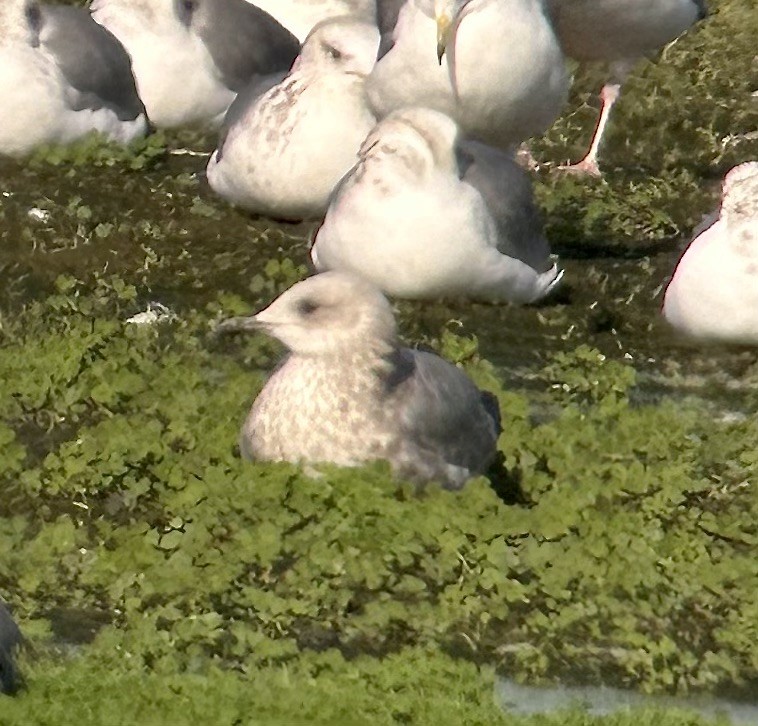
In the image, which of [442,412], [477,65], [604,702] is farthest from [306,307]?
[477,65]

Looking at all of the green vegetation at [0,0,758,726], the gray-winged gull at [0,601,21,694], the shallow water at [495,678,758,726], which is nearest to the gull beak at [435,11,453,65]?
the green vegetation at [0,0,758,726]

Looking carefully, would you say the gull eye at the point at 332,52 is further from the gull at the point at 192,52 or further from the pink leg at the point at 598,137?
the pink leg at the point at 598,137

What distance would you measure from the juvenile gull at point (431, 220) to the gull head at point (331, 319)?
1393 millimetres

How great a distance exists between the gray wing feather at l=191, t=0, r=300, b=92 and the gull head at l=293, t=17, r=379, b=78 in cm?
123

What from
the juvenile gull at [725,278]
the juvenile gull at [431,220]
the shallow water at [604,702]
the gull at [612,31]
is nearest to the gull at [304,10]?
the gull at [612,31]

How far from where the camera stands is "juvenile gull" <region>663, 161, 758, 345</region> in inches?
311

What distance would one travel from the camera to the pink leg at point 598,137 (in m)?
10.1

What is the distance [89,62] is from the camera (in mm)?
10164

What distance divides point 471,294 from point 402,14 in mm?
1720

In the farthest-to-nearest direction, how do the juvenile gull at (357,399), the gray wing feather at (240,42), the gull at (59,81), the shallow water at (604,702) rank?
the gray wing feather at (240,42) < the gull at (59,81) < the juvenile gull at (357,399) < the shallow water at (604,702)

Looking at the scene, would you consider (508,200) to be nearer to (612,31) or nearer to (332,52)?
(332,52)

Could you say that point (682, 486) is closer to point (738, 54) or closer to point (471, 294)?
point (471, 294)

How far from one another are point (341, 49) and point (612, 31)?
170cm

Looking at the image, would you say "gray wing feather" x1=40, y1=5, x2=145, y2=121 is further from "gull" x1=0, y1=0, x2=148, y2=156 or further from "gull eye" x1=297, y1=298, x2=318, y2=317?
"gull eye" x1=297, y1=298, x2=318, y2=317
